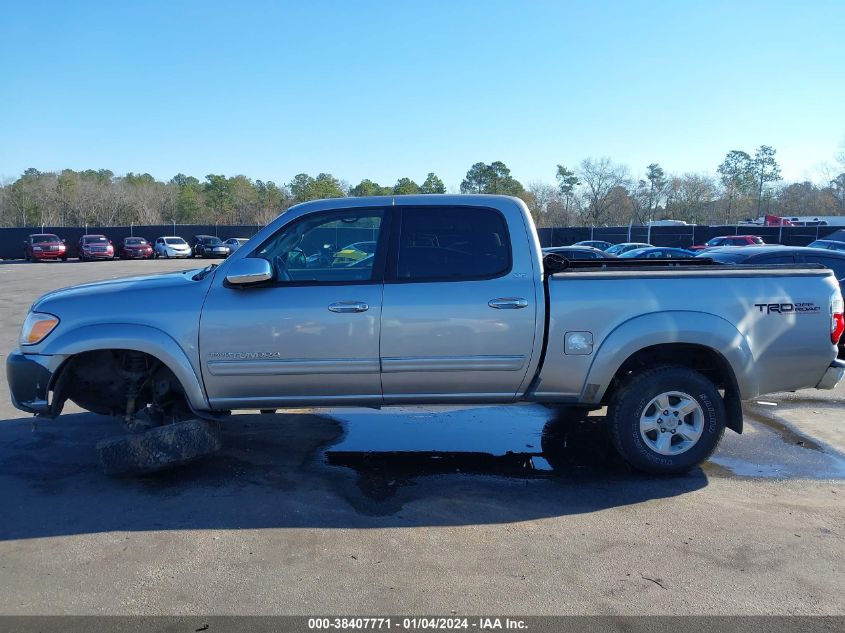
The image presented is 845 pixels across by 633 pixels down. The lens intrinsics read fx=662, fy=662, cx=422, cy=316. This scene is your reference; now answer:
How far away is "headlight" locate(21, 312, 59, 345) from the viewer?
4754 mm

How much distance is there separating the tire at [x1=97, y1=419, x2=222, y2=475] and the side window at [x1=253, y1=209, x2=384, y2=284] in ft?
4.31

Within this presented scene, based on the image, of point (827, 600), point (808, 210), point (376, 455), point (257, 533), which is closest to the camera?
point (827, 600)

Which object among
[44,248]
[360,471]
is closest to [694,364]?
[360,471]

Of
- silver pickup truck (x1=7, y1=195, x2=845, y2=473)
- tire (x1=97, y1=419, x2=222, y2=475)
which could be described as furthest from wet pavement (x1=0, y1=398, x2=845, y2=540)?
silver pickup truck (x1=7, y1=195, x2=845, y2=473)

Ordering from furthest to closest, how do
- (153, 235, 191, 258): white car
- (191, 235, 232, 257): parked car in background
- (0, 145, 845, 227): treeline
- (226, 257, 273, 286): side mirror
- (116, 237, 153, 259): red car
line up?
(0, 145, 845, 227): treeline < (191, 235, 232, 257): parked car in background < (153, 235, 191, 258): white car < (116, 237, 153, 259): red car < (226, 257, 273, 286): side mirror

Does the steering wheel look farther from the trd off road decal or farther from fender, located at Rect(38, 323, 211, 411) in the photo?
the trd off road decal

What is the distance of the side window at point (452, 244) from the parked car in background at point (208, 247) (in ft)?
131

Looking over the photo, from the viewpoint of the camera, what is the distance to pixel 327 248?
4.92 m

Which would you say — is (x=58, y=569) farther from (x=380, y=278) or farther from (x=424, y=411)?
(x=424, y=411)

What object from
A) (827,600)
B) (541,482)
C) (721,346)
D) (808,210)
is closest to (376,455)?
(541,482)

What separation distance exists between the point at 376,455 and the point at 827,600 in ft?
10.6

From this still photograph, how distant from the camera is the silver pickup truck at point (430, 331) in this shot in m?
4.69

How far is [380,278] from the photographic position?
4.80 meters

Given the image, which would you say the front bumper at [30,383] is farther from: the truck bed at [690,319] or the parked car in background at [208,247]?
the parked car in background at [208,247]
